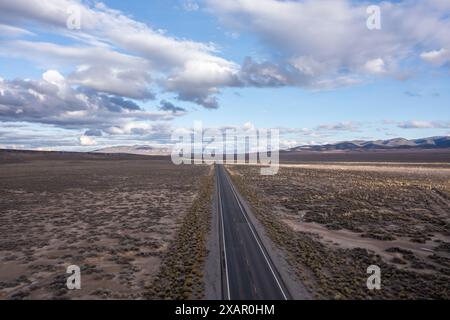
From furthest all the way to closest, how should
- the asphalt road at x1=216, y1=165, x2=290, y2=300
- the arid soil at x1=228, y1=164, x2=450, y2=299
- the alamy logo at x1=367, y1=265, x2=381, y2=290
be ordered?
the arid soil at x1=228, y1=164, x2=450, y2=299 → the alamy logo at x1=367, y1=265, x2=381, y2=290 → the asphalt road at x1=216, y1=165, x2=290, y2=300

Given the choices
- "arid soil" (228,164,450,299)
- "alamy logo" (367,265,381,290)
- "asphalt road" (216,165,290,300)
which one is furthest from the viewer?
"arid soil" (228,164,450,299)

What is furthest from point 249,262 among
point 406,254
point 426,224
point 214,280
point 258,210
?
point 426,224

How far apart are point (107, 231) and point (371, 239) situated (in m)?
24.7

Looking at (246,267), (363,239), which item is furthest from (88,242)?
(363,239)

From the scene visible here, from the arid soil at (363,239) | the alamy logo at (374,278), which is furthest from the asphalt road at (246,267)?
the alamy logo at (374,278)

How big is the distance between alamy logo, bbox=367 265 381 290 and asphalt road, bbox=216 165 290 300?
5291 millimetres

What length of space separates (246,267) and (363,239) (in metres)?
14.0

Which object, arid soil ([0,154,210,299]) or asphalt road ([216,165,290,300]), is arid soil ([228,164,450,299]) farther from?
arid soil ([0,154,210,299])

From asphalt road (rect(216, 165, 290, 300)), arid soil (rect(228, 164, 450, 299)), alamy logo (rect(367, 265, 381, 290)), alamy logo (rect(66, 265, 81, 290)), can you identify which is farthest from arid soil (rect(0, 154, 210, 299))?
alamy logo (rect(367, 265, 381, 290))

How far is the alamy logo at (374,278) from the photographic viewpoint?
18.4m

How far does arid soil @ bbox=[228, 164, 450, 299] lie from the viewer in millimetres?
18620

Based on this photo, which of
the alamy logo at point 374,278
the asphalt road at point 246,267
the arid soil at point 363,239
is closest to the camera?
the asphalt road at point 246,267

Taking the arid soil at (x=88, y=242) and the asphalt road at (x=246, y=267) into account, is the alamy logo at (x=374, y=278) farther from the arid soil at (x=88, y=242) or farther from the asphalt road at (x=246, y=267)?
the arid soil at (x=88, y=242)

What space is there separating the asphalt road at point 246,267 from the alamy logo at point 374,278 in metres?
5.29
